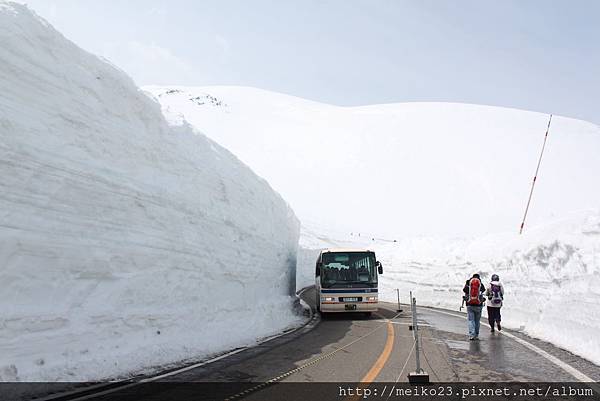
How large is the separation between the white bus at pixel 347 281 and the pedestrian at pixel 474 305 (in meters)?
4.94

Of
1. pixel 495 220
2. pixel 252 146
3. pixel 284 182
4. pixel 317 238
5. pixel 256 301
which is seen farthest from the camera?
pixel 252 146

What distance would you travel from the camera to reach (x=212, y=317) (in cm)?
1193

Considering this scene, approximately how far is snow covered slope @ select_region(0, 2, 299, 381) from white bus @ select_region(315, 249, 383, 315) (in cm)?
357

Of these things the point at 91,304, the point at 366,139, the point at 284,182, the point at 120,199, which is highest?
the point at 366,139

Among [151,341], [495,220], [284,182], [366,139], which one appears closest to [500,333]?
[151,341]

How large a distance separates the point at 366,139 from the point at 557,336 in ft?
263

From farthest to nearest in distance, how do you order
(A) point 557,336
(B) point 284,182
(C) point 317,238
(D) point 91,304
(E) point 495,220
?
(B) point 284,182 < (E) point 495,220 < (C) point 317,238 < (A) point 557,336 < (D) point 91,304

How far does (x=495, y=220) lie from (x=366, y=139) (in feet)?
110

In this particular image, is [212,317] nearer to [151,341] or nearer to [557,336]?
[151,341]

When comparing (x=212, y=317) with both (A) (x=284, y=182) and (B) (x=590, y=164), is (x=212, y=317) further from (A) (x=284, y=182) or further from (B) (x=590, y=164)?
(B) (x=590, y=164)

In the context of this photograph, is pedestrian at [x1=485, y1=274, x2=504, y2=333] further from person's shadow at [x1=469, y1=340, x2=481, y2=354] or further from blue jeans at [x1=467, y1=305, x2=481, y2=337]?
person's shadow at [x1=469, y1=340, x2=481, y2=354]

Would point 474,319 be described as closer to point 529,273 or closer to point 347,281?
point 347,281

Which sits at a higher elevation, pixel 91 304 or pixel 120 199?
pixel 120 199

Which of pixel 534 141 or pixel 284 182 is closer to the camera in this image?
pixel 284 182
